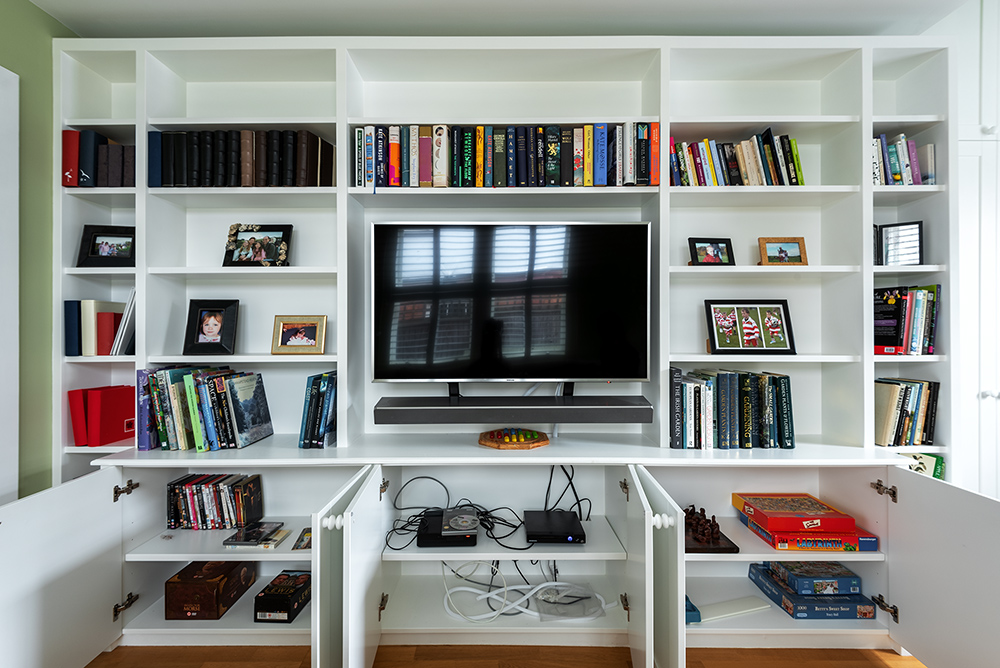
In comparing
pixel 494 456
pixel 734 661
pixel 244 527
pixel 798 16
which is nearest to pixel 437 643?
pixel 494 456

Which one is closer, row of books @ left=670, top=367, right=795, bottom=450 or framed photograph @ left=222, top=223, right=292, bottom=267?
row of books @ left=670, top=367, right=795, bottom=450

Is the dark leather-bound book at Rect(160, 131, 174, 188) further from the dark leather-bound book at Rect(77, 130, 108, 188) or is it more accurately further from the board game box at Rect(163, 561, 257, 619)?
the board game box at Rect(163, 561, 257, 619)

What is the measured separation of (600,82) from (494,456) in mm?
1632

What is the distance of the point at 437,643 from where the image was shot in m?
1.83

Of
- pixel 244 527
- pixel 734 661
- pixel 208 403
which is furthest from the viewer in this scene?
pixel 244 527

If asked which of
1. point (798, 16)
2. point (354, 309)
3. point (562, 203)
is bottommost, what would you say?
point (354, 309)

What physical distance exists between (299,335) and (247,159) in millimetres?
698

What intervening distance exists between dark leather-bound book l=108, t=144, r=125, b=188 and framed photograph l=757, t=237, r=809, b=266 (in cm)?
252

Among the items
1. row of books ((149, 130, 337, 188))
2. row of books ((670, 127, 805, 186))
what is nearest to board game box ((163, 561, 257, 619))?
row of books ((149, 130, 337, 188))

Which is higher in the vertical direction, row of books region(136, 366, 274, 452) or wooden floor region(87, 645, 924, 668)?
row of books region(136, 366, 274, 452)

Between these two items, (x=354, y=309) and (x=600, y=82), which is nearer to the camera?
(x=354, y=309)

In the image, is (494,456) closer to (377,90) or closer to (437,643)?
(437,643)

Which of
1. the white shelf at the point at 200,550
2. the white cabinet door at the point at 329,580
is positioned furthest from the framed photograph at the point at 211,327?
the white cabinet door at the point at 329,580

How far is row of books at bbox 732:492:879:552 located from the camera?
1.77 m
